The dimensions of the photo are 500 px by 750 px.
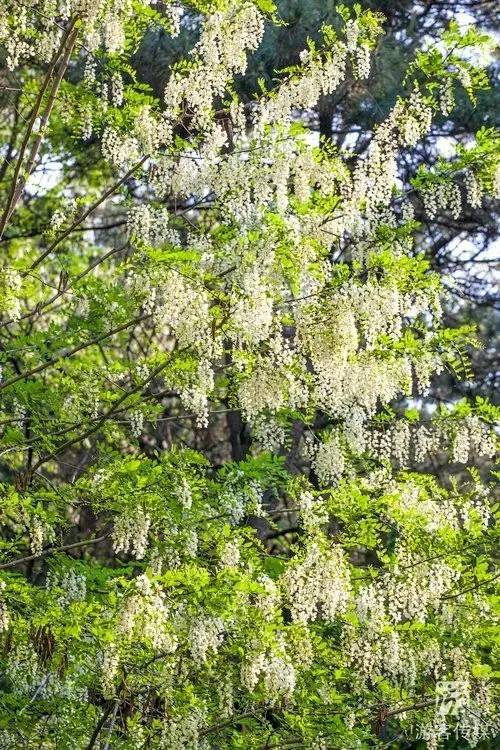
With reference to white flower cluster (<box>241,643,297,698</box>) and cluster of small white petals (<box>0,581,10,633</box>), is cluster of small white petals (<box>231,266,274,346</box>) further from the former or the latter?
cluster of small white petals (<box>0,581,10,633</box>)

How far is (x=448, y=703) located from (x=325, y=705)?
0.78 m

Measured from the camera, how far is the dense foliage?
21.9 ft

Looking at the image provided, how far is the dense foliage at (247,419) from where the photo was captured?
21.9ft

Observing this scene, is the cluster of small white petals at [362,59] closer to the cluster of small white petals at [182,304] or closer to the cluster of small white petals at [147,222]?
the cluster of small white petals at [147,222]

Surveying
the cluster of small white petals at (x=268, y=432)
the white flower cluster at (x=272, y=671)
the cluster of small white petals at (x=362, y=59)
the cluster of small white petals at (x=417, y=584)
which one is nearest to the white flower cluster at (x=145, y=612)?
the white flower cluster at (x=272, y=671)

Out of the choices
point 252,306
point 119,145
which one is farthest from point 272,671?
point 119,145

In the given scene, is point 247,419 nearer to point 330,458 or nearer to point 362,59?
point 330,458

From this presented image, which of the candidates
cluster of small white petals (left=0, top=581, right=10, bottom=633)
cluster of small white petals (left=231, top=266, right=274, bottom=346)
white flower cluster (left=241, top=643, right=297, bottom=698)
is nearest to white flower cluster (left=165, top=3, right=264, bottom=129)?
cluster of small white petals (left=231, top=266, right=274, bottom=346)

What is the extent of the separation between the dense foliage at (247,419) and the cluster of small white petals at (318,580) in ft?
0.05

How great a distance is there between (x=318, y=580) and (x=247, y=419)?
1152 millimetres

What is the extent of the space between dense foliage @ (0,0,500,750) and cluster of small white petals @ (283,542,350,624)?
1cm

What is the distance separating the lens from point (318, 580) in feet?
22.2

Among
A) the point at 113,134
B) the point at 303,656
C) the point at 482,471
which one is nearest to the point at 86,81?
the point at 113,134

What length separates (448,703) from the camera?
24.5 feet
